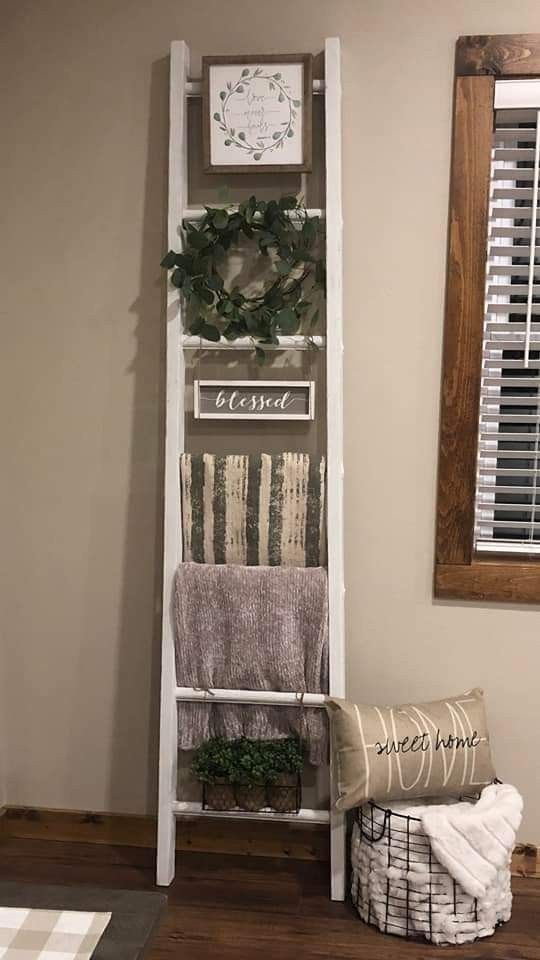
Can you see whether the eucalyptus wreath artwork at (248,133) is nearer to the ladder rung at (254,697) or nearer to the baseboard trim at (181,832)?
the ladder rung at (254,697)

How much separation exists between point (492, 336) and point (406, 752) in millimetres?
1042

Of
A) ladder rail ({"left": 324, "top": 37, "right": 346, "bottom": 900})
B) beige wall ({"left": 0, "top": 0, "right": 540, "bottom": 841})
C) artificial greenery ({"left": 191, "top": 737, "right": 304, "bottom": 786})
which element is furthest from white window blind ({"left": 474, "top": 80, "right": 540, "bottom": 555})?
artificial greenery ({"left": 191, "top": 737, "right": 304, "bottom": 786})

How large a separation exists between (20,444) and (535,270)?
142 centimetres

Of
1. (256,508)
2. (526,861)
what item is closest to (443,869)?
(526,861)

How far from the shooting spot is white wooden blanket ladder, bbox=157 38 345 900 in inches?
88.7

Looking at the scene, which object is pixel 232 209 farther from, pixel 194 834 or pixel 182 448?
pixel 194 834

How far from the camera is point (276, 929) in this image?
2.18 metres

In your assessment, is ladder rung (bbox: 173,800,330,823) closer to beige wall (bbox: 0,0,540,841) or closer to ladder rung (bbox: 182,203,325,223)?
beige wall (bbox: 0,0,540,841)

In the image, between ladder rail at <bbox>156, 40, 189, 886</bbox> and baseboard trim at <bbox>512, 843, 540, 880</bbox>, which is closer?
ladder rail at <bbox>156, 40, 189, 886</bbox>

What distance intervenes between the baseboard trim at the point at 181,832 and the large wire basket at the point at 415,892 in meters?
0.34

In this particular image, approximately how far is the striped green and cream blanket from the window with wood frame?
34 centimetres

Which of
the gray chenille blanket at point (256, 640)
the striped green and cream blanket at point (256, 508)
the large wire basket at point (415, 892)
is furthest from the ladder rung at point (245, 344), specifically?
Answer: the large wire basket at point (415, 892)

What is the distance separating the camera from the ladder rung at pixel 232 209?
2.26 meters

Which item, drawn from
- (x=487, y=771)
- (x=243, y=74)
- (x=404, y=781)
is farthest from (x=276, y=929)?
(x=243, y=74)
